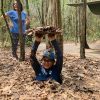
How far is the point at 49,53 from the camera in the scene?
253 inches

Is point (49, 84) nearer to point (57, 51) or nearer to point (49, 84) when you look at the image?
point (49, 84)

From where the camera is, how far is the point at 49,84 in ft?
20.6

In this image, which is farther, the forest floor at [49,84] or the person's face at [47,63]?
the person's face at [47,63]

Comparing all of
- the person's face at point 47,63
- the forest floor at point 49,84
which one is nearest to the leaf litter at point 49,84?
the forest floor at point 49,84

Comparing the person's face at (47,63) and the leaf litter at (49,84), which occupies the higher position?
the person's face at (47,63)

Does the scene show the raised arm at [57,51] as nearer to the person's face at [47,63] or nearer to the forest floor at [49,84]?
the person's face at [47,63]

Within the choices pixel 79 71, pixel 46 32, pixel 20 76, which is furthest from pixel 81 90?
pixel 79 71

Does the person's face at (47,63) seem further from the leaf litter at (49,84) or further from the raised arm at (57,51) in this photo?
the leaf litter at (49,84)

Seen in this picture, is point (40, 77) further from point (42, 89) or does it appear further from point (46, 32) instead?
point (46, 32)

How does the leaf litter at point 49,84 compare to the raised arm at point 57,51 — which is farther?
the raised arm at point 57,51

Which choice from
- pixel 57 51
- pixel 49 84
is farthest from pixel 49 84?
pixel 57 51

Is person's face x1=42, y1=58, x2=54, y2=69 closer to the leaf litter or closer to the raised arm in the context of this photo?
the raised arm

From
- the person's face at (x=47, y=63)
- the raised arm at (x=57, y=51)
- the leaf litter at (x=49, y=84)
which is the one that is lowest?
the leaf litter at (x=49, y=84)

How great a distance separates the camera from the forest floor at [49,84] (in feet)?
19.7
